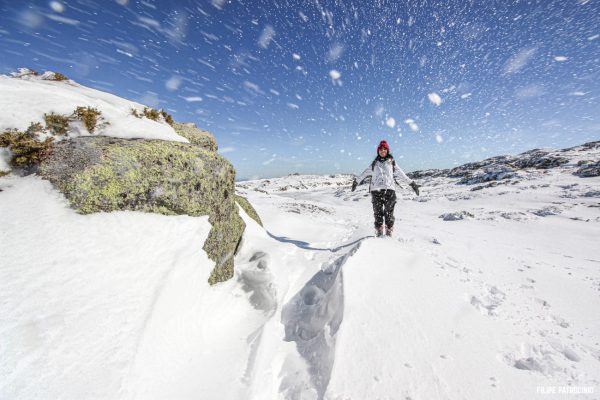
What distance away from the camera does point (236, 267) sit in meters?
4.86

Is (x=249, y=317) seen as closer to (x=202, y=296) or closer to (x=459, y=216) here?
(x=202, y=296)

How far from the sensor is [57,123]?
3.70 m

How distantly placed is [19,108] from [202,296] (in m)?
3.78

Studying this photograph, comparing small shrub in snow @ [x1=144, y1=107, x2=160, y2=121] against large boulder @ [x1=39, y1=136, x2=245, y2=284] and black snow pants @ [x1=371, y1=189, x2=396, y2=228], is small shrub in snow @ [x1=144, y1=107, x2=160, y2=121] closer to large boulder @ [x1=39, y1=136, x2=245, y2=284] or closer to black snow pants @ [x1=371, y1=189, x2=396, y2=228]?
large boulder @ [x1=39, y1=136, x2=245, y2=284]

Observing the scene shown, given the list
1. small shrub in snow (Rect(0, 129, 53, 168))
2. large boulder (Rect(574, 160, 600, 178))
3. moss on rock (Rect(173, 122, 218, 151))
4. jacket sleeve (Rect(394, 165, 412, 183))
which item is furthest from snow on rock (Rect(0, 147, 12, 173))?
large boulder (Rect(574, 160, 600, 178))

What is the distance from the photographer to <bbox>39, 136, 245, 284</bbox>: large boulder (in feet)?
10.2

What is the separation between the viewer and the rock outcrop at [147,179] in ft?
10.2

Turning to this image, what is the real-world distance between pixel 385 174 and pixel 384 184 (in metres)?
0.29

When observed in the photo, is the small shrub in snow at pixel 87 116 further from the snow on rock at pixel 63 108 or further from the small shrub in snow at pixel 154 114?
the small shrub in snow at pixel 154 114

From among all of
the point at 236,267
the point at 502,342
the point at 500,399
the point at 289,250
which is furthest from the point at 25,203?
the point at 502,342

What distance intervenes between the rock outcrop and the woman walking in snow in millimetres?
4511

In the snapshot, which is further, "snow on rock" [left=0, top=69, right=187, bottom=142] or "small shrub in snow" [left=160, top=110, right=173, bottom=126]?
"small shrub in snow" [left=160, top=110, right=173, bottom=126]

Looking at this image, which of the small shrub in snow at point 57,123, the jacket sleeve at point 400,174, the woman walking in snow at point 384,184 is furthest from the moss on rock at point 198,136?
the jacket sleeve at point 400,174

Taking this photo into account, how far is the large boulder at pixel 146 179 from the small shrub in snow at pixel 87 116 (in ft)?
1.17
